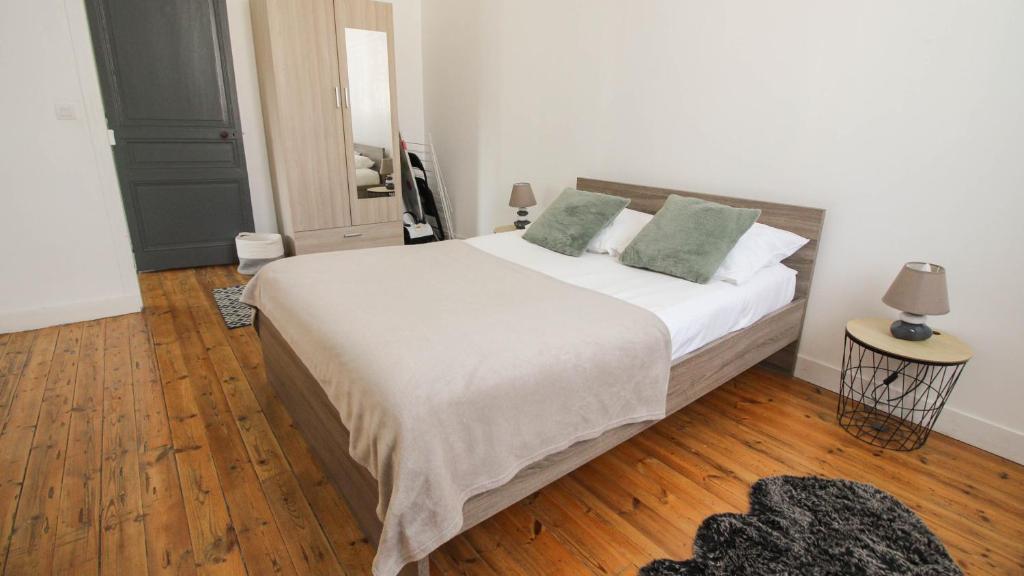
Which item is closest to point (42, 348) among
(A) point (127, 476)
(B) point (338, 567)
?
(A) point (127, 476)

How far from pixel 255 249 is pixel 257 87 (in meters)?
1.36

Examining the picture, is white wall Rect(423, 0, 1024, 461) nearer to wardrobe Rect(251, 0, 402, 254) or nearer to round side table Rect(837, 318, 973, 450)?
round side table Rect(837, 318, 973, 450)

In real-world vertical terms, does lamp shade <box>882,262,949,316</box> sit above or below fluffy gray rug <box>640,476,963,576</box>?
above

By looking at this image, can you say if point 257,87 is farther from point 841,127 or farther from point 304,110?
point 841,127

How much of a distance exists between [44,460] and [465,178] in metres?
3.41

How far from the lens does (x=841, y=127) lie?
229 cm

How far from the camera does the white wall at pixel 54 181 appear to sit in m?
2.64

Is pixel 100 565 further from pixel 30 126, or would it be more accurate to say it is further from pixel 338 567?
pixel 30 126

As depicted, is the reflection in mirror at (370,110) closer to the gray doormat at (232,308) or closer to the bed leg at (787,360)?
the gray doormat at (232,308)

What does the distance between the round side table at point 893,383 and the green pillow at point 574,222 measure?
49.9 inches

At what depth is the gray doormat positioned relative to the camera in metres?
3.10

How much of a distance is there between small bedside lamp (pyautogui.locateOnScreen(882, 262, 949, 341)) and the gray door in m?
4.45

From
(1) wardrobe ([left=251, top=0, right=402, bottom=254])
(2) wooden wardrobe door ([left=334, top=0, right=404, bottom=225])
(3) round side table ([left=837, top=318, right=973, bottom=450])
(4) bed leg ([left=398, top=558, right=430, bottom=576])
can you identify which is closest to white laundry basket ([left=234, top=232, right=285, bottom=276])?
(1) wardrobe ([left=251, top=0, right=402, bottom=254])

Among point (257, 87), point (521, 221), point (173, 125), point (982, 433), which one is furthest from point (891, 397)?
Answer: point (173, 125)
